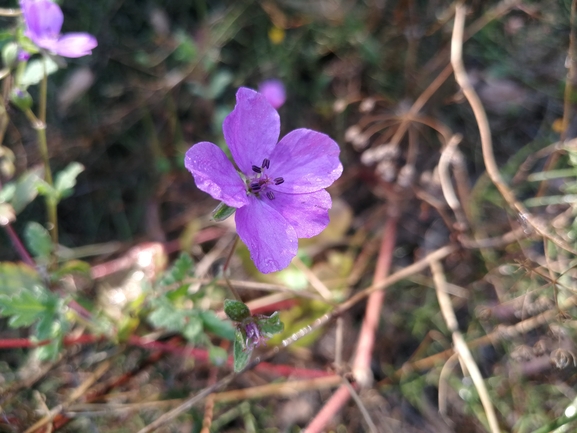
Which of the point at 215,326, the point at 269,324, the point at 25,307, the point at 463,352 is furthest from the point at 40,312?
the point at 463,352

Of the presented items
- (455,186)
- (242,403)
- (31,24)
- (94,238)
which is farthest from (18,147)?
(455,186)

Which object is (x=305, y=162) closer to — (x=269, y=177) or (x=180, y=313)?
(x=269, y=177)

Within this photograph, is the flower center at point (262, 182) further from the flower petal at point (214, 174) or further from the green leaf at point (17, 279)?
the green leaf at point (17, 279)

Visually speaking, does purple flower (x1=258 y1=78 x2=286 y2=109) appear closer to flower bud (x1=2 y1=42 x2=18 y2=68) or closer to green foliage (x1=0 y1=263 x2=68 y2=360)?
flower bud (x1=2 y1=42 x2=18 y2=68)

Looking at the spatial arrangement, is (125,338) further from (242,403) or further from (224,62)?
(224,62)

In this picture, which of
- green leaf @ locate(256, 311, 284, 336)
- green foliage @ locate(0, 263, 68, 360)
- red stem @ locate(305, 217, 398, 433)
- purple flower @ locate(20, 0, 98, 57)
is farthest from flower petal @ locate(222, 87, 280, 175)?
red stem @ locate(305, 217, 398, 433)

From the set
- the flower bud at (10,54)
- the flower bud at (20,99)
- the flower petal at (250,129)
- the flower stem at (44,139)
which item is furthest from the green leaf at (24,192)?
the flower petal at (250,129)
